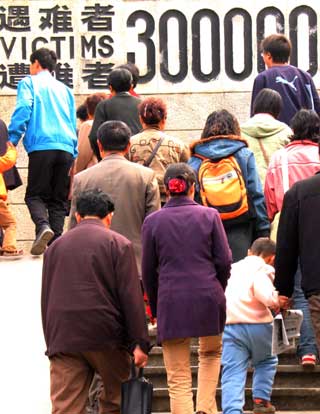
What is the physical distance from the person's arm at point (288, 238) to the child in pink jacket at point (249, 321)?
1.19 meters

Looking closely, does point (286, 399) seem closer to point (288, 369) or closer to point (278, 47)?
point (288, 369)

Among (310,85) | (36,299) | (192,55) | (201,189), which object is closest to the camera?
(201,189)

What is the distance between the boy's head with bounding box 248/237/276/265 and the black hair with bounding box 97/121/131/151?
1.05m

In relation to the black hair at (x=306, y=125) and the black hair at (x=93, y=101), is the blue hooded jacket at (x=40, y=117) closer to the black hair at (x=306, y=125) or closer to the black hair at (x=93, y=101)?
the black hair at (x=93, y=101)

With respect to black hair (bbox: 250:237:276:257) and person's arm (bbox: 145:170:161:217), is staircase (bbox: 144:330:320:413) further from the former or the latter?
person's arm (bbox: 145:170:161:217)

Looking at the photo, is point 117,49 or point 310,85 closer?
point 310,85

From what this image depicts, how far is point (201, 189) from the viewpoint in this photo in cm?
1018

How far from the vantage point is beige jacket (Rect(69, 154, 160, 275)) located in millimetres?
9558

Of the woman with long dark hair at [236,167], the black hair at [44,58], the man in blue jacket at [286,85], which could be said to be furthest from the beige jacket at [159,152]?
the black hair at [44,58]

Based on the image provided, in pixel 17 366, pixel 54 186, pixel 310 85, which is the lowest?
pixel 17 366

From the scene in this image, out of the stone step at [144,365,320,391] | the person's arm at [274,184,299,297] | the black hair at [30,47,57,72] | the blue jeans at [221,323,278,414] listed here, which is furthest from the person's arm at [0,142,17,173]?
the person's arm at [274,184,299,297]

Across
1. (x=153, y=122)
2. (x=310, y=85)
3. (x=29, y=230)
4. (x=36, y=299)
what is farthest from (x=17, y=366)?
(x=29, y=230)

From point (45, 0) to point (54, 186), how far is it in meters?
3.56

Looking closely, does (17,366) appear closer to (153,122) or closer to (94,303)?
(153,122)
